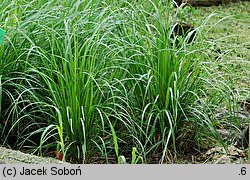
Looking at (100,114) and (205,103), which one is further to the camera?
(205,103)

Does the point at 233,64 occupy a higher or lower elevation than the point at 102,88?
lower

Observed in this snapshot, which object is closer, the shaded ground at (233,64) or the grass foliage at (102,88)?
the grass foliage at (102,88)

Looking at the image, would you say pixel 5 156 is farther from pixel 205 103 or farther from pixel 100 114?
pixel 205 103

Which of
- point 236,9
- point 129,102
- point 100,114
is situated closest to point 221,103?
point 129,102

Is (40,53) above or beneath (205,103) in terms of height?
above

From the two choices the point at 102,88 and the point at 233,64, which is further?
the point at 233,64

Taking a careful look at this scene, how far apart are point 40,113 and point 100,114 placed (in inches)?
25.4

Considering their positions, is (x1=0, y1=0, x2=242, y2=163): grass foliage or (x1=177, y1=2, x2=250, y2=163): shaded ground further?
(x1=177, y1=2, x2=250, y2=163): shaded ground

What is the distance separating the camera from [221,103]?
13.3 ft

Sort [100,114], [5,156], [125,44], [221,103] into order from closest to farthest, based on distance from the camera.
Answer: [5,156] < [100,114] < [125,44] < [221,103]

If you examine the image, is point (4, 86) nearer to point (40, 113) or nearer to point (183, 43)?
point (40, 113)

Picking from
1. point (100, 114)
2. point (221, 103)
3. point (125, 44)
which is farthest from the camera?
point (221, 103)

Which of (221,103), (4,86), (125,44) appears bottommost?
(221,103)
